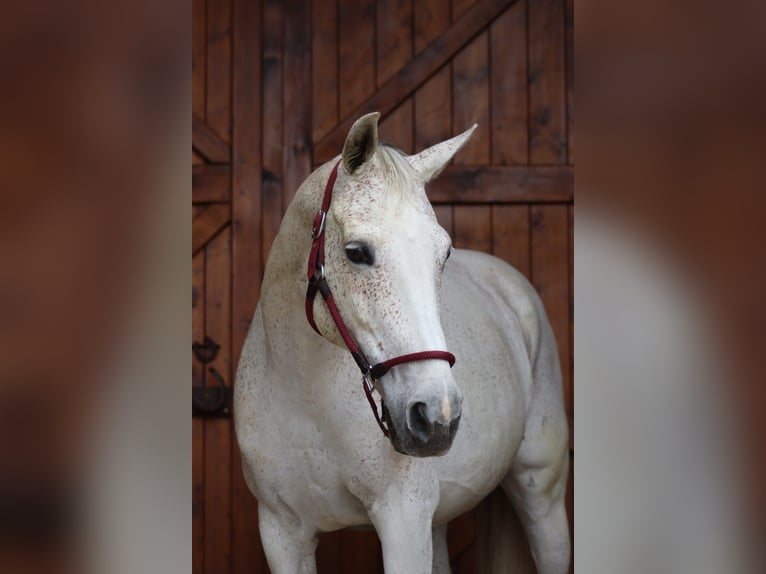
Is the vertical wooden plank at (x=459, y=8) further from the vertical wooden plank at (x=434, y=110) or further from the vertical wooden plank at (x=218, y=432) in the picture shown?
the vertical wooden plank at (x=218, y=432)

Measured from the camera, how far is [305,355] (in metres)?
1.92

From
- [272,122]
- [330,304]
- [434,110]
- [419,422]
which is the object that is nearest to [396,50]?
[434,110]

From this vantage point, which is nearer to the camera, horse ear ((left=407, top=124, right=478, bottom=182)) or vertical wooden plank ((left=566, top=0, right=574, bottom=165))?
horse ear ((left=407, top=124, right=478, bottom=182))

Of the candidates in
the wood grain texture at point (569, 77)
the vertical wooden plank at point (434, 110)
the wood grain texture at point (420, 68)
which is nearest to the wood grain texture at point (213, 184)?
the wood grain texture at point (420, 68)

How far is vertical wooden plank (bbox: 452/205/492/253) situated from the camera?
3170 mm

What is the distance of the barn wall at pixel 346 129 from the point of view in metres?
3.18

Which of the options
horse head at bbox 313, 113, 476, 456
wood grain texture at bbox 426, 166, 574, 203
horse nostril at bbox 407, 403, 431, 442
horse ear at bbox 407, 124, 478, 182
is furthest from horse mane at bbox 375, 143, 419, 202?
wood grain texture at bbox 426, 166, 574, 203

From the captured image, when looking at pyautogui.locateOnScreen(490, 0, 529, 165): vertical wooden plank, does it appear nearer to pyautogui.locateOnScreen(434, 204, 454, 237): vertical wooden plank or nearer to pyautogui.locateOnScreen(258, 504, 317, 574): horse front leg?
pyautogui.locateOnScreen(434, 204, 454, 237): vertical wooden plank

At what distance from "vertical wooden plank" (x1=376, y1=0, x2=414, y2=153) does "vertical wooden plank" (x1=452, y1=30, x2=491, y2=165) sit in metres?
0.18
